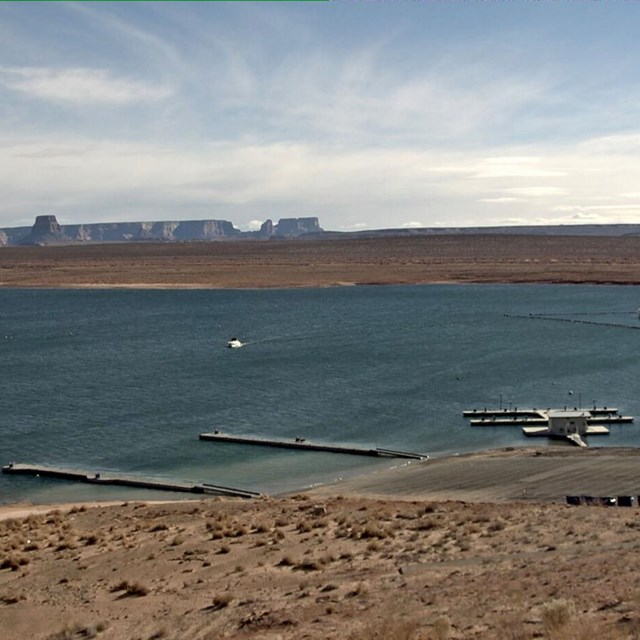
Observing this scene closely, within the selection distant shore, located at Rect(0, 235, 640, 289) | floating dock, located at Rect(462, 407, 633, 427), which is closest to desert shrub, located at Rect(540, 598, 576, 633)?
floating dock, located at Rect(462, 407, 633, 427)

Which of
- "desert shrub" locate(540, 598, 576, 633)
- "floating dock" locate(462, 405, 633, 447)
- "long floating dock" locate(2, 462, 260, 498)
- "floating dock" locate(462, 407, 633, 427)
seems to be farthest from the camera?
"floating dock" locate(462, 407, 633, 427)

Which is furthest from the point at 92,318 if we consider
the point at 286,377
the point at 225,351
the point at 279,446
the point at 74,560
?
the point at 74,560

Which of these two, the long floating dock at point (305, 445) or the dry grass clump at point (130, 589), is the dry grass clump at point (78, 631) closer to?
the dry grass clump at point (130, 589)

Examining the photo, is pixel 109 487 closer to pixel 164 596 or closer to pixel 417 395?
pixel 164 596

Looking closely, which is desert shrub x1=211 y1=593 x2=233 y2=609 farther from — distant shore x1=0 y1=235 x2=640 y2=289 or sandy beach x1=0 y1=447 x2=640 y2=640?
distant shore x1=0 y1=235 x2=640 y2=289

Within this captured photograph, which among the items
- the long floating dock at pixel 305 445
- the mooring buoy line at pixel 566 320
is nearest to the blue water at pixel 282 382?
the long floating dock at pixel 305 445

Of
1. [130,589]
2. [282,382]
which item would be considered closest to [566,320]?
[282,382]

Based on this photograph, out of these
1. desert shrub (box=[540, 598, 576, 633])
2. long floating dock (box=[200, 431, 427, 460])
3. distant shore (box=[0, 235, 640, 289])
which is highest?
distant shore (box=[0, 235, 640, 289])

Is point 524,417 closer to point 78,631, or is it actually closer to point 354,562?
point 354,562
